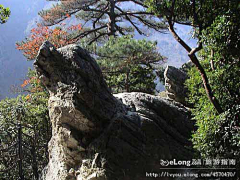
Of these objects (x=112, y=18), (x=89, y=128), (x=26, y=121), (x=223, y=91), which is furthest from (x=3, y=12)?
Result: (x=112, y=18)

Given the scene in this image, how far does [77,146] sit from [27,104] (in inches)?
155

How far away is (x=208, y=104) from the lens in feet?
11.4

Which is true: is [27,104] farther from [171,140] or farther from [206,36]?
[206,36]

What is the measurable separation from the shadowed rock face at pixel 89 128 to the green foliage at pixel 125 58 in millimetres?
2248

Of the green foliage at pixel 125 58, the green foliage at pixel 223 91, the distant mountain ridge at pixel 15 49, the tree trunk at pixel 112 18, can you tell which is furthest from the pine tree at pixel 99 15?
the distant mountain ridge at pixel 15 49

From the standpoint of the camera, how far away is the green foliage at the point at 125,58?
6801 mm

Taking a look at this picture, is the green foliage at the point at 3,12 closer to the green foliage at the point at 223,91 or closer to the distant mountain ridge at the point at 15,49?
the green foliage at the point at 223,91

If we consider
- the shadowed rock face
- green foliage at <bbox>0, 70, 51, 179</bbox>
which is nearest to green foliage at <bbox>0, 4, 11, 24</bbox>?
the shadowed rock face

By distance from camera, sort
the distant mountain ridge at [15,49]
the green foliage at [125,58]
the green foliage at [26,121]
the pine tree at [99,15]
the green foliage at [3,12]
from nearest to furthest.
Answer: the green foliage at [3,12], the green foliage at [125,58], the green foliage at [26,121], the pine tree at [99,15], the distant mountain ridge at [15,49]

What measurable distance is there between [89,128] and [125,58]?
10.6ft

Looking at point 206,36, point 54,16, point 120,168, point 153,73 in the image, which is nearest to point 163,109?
point 120,168

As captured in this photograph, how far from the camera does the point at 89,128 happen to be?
14.5 ft

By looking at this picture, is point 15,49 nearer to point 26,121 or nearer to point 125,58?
point 26,121

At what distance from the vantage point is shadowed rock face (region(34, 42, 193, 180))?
430cm
